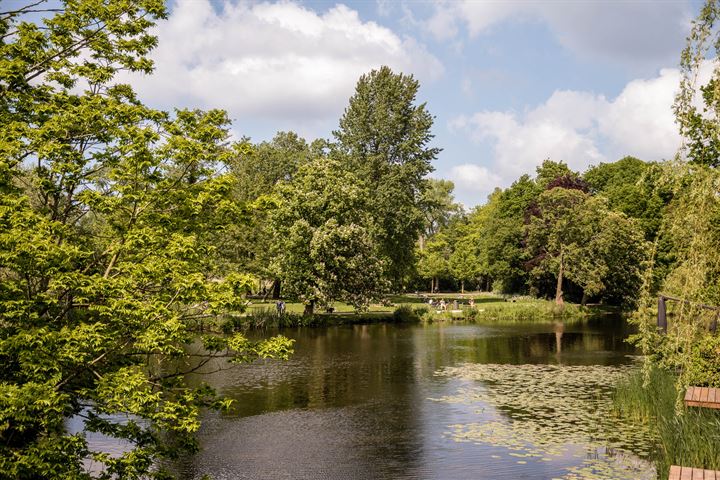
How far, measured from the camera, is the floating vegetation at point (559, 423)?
17172mm

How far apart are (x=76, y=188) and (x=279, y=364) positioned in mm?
22518

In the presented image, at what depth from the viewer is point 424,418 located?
73.9 ft

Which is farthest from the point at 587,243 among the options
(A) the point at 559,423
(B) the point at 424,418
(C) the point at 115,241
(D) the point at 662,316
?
(C) the point at 115,241

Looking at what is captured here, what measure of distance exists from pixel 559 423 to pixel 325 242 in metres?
33.0

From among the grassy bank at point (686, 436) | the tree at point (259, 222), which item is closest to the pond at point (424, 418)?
the grassy bank at point (686, 436)

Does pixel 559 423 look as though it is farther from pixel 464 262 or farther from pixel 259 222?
pixel 464 262

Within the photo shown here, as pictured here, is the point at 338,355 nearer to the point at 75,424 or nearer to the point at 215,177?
the point at 75,424

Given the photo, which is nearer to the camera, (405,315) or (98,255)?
(98,255)

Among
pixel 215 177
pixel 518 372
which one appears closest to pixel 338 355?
pixel 518 372

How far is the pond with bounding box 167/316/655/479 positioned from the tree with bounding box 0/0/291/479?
5.39m

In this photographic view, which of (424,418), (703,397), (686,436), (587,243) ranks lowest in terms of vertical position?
(424,418)

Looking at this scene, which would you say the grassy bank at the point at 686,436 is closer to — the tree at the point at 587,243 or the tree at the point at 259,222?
the tree at the point at 259,222

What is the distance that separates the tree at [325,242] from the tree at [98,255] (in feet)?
124

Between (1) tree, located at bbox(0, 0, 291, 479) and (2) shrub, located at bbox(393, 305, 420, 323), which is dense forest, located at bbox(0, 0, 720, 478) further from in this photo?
(2) shrub, located at bbox(393, 305, 420, 323)
